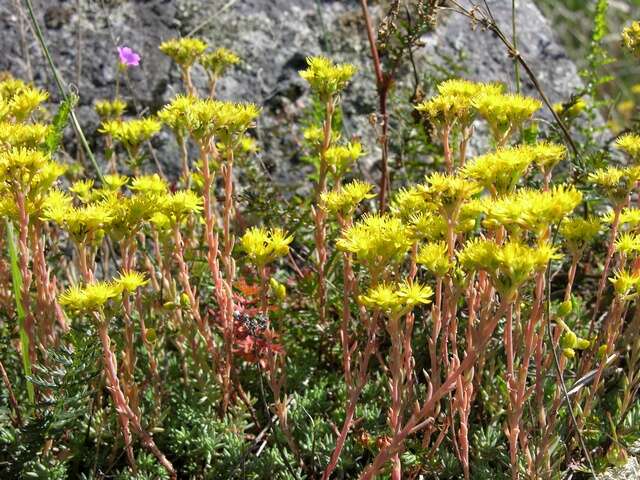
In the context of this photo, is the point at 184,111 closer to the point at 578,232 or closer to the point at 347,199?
the point at 347,199

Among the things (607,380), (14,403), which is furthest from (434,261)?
(14,403)

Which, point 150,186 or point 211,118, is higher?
point 211,118

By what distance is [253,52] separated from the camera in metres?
3.83

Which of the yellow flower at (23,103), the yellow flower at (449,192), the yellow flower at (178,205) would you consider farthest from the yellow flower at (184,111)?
the yellow flower at (449,192)

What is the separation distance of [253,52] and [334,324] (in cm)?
190

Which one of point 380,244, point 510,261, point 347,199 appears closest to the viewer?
point 510,261

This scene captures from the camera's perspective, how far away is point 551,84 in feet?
13.2

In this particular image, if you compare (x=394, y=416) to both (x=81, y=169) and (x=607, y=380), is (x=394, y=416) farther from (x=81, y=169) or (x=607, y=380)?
(x=81, y=169)

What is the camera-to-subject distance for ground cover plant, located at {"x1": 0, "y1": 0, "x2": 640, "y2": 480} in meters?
1.72

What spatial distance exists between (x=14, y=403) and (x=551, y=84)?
10.4 feet

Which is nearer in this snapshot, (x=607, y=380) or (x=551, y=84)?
(x=607, y=380)

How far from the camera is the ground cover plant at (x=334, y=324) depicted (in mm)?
1720

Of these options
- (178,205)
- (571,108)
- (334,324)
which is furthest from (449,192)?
(571,108)

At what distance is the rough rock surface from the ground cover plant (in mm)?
960
